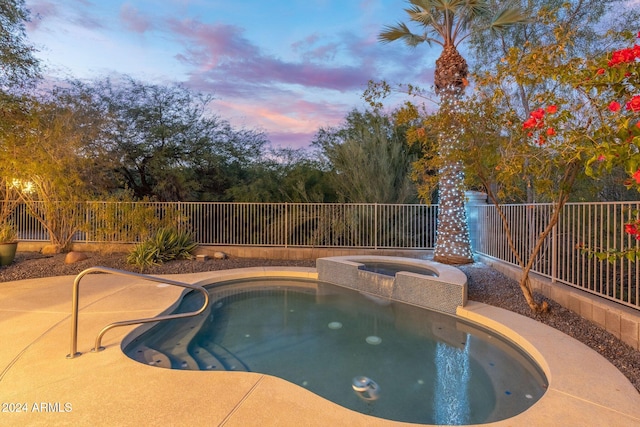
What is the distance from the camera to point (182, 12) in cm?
938

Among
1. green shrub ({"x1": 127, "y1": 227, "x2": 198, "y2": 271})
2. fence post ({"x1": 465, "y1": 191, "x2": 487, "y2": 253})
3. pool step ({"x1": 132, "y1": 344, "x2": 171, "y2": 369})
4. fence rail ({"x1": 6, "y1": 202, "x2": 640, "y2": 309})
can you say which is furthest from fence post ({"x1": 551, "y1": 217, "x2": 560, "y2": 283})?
green shrub ({"x1": 127, "y1": 227, "x2": 198, "y2": 271})

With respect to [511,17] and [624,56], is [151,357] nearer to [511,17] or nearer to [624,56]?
[624,56]

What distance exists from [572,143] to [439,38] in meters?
6.95

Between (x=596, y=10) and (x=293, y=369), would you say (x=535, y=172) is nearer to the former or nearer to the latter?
(x=293, y=369)

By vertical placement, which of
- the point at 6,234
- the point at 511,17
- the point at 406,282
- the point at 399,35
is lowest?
the point at 406,282

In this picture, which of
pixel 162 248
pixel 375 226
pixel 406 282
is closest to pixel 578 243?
pixel 406 282

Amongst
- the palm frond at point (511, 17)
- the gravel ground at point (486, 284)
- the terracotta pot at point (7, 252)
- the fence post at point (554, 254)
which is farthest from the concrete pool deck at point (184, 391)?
the palm frond at point (511, 17)

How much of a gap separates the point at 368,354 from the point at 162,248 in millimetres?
6592

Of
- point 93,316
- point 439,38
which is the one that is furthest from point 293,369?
point 439,38

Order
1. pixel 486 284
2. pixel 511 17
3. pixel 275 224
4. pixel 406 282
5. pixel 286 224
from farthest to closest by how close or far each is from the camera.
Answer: pixel 275 224
pixel 286 224
pixel 511 17
pixel 486 284
pixel 406 282

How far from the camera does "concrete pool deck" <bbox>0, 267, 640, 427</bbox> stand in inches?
87.3

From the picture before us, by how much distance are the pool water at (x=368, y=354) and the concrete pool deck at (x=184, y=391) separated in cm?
32

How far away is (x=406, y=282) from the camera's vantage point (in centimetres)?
562

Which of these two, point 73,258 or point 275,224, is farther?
point 275,224
